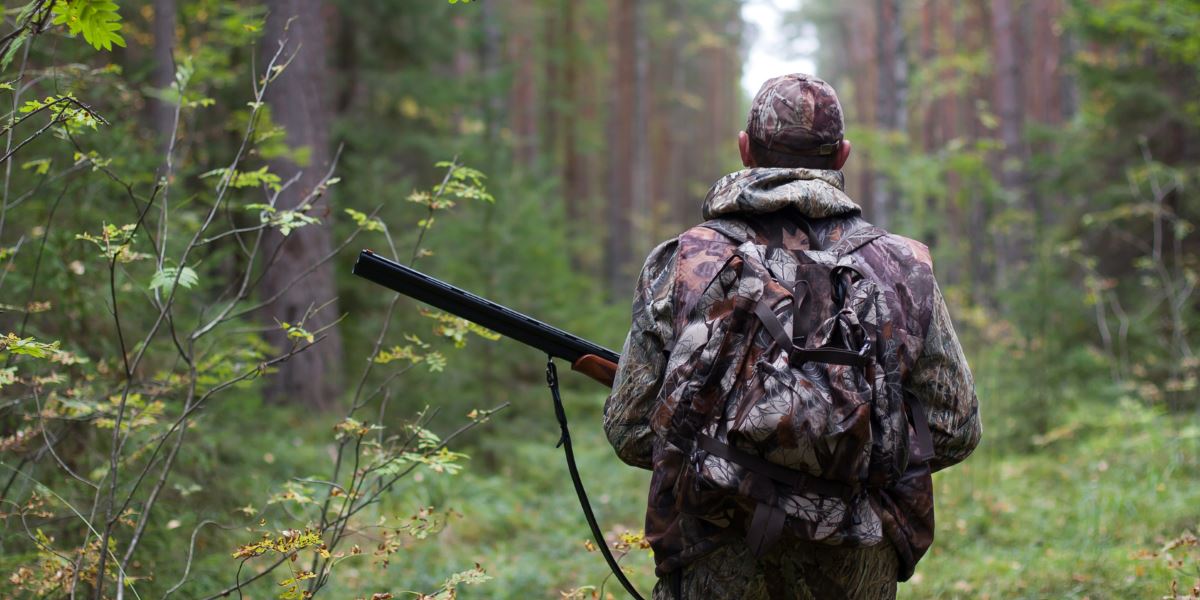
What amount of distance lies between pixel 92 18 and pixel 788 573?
8.21 ft

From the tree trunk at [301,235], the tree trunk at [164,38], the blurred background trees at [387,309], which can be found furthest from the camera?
the tree trunk at [164,38]

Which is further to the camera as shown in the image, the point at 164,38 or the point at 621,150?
the point at 621,150

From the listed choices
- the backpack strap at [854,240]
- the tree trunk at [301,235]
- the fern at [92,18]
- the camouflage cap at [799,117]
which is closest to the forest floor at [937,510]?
the tree trunk at [301,235]

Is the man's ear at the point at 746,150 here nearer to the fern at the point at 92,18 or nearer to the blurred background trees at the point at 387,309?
the blurred background trees at the point at 387,309

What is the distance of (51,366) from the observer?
483 centimetres

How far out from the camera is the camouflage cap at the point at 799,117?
2729 millimetres

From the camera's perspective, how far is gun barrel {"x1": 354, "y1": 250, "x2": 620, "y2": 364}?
11.0 feet

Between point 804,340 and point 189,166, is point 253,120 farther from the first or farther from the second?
point 189,166

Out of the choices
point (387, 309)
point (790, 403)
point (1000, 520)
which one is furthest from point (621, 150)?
point (790, 403)

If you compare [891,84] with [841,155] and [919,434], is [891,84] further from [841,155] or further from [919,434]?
[919,434]

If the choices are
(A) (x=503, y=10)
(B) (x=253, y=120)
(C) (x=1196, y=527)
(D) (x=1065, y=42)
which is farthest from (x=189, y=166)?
(D) (x=1065, y=42)

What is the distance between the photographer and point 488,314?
3.44 metres

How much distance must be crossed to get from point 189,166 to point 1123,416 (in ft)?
28.8

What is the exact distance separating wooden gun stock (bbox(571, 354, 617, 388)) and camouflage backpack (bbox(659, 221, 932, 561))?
33.1 inches
